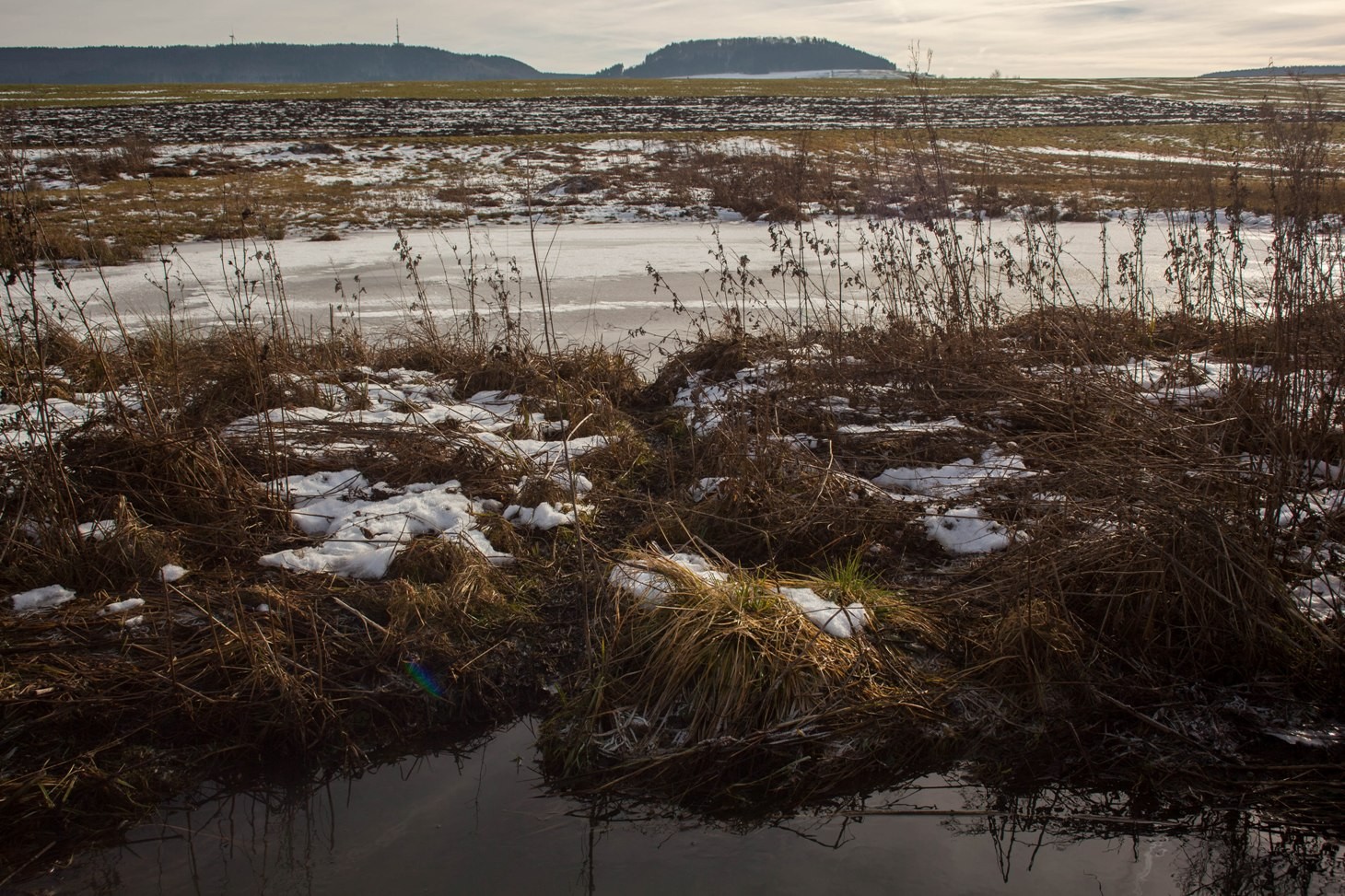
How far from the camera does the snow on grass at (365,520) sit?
13.1ft

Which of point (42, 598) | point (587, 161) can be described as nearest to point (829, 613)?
point (42, 598)

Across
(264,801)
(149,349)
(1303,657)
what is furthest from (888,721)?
(149,349)

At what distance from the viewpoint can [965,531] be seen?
4215 millimetres

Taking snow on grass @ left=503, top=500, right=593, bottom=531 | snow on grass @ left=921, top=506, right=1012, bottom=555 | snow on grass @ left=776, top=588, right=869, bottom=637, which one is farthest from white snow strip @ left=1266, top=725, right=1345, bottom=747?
snow on grass @ left=503, top=500, right=593, bottom=531

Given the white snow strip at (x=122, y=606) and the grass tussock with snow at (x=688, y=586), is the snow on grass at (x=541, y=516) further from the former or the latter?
the white snow strip at (x=122, y=606)

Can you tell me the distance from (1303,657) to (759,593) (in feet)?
6.58

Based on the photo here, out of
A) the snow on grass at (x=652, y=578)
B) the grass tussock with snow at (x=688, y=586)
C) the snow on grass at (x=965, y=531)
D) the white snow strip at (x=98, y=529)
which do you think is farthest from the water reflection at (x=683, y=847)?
the white snow strip at (x=98, y=529)

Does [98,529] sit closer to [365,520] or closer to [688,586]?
[365,520]

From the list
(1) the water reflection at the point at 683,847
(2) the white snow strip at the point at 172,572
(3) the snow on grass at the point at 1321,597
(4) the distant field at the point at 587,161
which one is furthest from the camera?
(4) the distant field at the point at 587,161

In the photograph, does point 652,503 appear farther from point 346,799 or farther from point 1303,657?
point 1303,657

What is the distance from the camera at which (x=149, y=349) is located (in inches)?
255

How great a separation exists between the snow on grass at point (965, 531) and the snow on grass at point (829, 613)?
2.91ft

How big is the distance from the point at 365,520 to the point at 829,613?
2318 millimetres

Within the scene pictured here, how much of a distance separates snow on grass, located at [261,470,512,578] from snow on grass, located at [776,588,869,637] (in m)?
1.42
